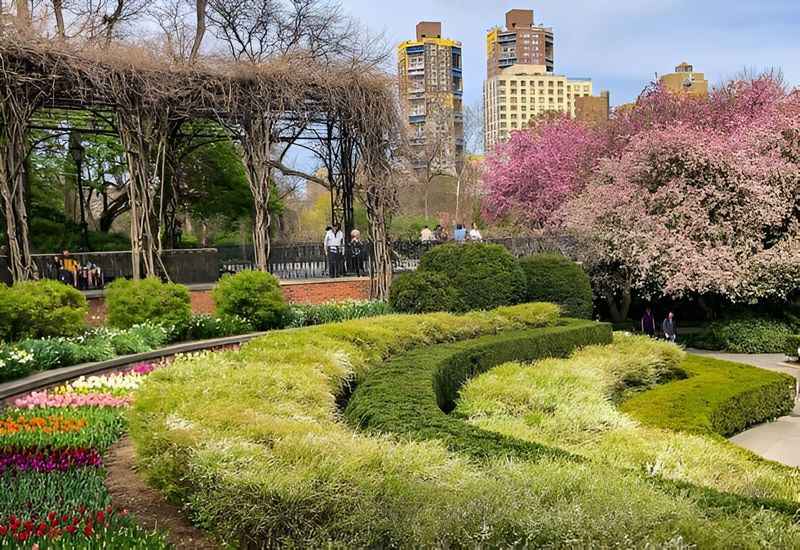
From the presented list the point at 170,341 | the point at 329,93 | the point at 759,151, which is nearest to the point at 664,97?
the point at 759,151

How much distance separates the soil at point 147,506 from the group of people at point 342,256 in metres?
12.1

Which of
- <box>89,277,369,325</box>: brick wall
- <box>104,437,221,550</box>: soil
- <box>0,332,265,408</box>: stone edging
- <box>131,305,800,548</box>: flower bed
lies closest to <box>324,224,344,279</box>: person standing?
<box>89,277,369,325</box>: brick wall

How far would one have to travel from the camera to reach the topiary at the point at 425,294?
12703 mm

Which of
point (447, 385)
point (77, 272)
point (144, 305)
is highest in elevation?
point (77, 272)

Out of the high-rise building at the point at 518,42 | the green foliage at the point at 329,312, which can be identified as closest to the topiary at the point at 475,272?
the green foliage at the point at 329,312

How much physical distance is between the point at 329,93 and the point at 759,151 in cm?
1089

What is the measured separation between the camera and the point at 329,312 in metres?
14.2

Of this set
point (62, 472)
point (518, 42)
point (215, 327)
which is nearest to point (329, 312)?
point (215, 327)

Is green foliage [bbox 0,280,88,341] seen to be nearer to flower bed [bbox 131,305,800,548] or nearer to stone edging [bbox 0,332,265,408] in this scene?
stone edging [bbox 0,332,265,408]

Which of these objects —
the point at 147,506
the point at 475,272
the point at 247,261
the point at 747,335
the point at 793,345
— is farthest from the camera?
the point at 247,261

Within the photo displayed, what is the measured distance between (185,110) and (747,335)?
47.7 ft

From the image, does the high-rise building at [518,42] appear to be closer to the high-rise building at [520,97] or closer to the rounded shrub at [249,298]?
the high-rise building at [520,97]

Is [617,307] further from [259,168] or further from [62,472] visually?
[62,472]

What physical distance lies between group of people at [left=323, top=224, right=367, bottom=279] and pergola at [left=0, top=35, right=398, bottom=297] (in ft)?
2.58
